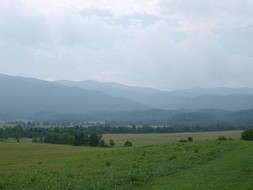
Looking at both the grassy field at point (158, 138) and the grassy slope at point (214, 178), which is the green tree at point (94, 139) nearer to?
the grassy field at point (158, 138)

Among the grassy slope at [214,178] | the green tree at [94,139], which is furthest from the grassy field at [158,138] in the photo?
the grassy slope at [214,178]

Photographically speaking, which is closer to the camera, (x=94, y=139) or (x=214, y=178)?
(x=214, y=178)

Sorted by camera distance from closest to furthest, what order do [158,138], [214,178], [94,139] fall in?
[214,178] < [94,139] < [158,138]

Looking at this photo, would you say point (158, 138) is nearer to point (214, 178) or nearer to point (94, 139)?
point (94, 139)

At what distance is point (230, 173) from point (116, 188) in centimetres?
944

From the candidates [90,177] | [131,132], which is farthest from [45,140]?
[90,177]

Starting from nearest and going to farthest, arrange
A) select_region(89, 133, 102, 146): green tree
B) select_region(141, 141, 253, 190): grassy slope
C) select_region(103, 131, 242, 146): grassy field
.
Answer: select_region(141, 141, 253, 190): grassy slope < select_region(103, 131, 242, 146): grassy field < select_region(89, 133, 102, 146): green tree

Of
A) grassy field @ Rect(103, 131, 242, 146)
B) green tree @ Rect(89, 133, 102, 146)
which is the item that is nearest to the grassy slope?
grassy field @ Rect(103, 131, 242, 146)

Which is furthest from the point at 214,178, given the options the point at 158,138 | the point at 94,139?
the point at 158,138

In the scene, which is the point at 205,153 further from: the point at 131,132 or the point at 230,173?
the point at 131,132

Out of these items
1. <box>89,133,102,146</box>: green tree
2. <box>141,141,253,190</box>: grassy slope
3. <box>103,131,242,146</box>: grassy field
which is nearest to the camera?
<box>141,141,253,190</box>: grassy slope

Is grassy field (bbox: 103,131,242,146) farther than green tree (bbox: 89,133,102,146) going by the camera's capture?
No

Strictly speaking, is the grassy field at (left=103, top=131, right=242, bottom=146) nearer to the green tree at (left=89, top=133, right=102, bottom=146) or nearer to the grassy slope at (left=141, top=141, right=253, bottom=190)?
the green tree at (left=89, top=133, right=102, bottom=146)

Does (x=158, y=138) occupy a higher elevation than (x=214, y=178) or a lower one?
higher
